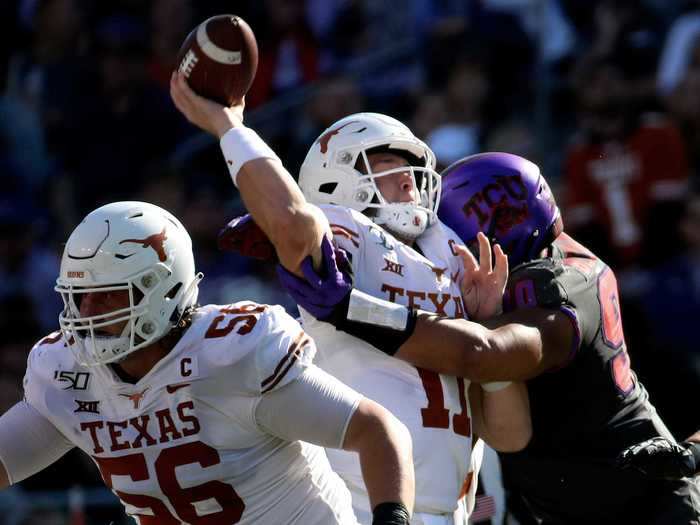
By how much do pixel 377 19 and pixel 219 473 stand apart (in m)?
6.25

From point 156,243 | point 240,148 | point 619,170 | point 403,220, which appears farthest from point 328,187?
point 619,170

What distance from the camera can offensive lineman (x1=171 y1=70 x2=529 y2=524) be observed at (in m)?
3.59

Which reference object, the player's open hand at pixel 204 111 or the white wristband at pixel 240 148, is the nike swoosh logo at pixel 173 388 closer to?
the white wristband at pixel 240 148

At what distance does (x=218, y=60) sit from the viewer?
372cm

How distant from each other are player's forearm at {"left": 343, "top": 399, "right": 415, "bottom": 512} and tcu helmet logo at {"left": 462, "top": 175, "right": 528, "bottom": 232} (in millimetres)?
1054

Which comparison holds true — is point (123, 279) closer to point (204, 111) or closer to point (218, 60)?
point (204, 111)

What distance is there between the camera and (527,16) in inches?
330

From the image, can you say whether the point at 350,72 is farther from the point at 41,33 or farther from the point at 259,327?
the point at 259,327

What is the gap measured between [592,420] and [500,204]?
0.71 meters

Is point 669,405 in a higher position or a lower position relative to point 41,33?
lower

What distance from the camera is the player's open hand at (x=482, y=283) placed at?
3906 mm

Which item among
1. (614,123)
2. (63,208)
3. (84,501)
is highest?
(614,123)

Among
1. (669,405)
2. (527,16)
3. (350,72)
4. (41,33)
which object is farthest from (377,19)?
(669,405)

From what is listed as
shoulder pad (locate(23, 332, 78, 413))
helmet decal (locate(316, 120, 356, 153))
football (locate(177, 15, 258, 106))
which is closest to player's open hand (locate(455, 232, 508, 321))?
helmet decal (locate(316, 120, 356, 153))
